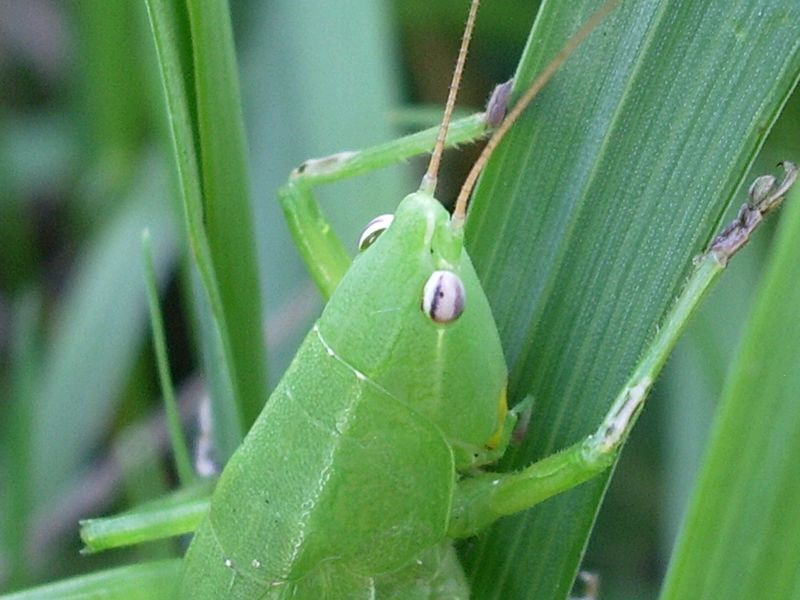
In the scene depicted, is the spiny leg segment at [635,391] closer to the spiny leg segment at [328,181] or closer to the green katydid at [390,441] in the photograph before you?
the green katydid at [390,441]

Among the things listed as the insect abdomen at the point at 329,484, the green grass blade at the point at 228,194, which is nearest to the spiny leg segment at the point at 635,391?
the insect abdomen at the point at 329,484

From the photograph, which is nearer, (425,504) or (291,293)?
(425,504)

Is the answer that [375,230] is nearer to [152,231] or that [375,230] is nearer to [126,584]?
[126,584]

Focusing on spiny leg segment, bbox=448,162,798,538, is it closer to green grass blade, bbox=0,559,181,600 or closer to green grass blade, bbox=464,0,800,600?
green grass blade, bbox=464,0,800,600

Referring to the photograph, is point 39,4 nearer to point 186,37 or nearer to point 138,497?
point 138,497

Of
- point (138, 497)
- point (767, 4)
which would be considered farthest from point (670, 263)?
point (138, 497)

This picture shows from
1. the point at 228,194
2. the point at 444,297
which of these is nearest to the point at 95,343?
the point at 228,194
